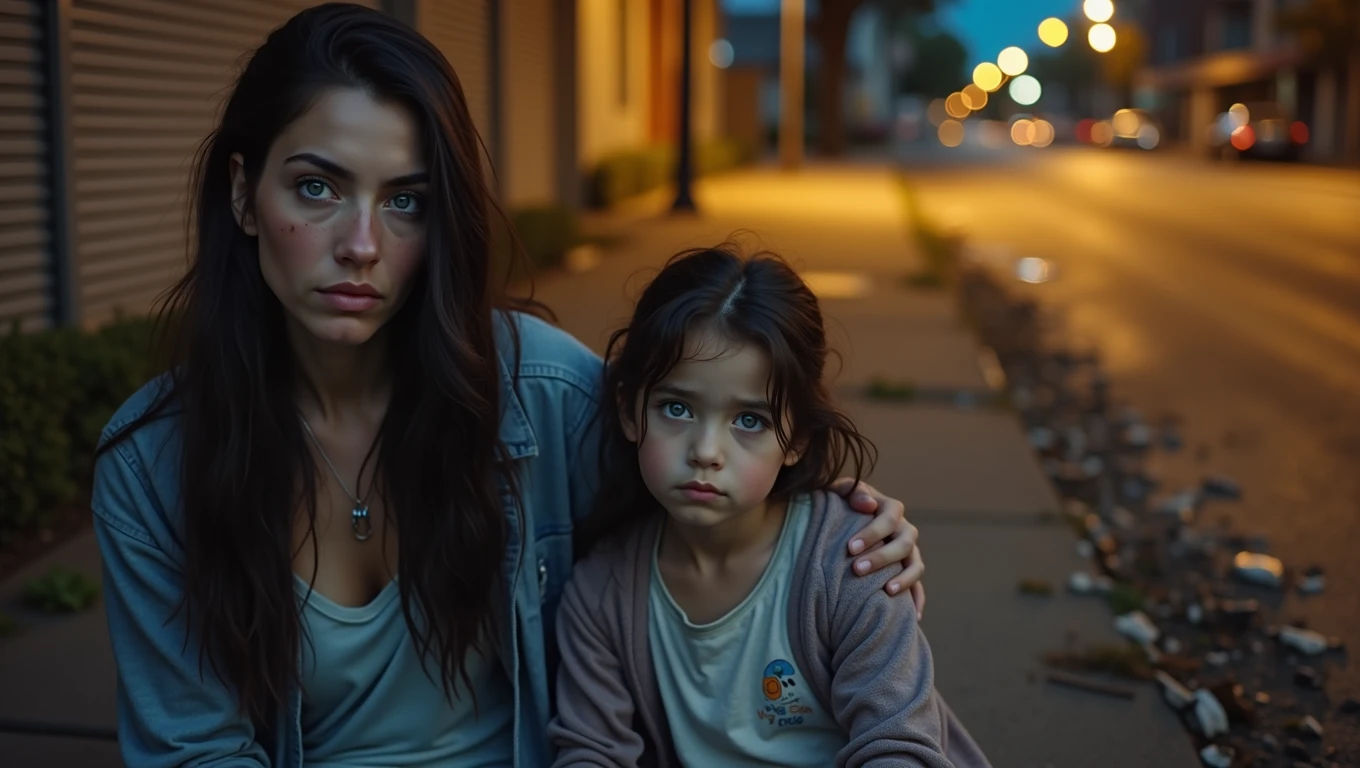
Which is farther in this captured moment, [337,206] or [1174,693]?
[1174,693]

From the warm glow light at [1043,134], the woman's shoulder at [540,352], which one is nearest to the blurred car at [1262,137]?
the warm glow light at [1043,134]

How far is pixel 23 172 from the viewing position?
5520mm

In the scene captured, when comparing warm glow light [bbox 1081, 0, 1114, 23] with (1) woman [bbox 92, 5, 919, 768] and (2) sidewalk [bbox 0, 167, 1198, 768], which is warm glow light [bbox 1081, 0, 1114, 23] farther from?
(1) woman [bbox 92, 5, 919, 768]

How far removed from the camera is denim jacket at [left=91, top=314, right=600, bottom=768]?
2.23m

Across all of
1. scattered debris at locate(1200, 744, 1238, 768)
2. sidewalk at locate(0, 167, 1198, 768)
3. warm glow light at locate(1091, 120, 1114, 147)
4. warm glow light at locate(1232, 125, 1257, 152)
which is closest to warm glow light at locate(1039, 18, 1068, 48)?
sidewalk at locate(0, 167, 1198, 768)

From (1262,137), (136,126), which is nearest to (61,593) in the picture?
(136,126)

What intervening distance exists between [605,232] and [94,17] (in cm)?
929

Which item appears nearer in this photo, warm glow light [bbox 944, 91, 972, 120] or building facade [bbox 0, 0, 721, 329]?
building facade [bbox 0, 0, 721, 329]

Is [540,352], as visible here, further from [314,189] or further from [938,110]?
[938,110]

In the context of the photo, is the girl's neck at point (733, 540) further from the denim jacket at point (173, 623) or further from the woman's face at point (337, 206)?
the woman's face at point (337, 206)

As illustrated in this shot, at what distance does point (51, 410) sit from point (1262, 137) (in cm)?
3996

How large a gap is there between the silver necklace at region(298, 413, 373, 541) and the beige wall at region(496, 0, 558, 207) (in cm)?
1113

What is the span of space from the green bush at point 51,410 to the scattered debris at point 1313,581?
3.59 m

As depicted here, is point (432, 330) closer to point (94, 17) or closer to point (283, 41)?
point (283, 41)
